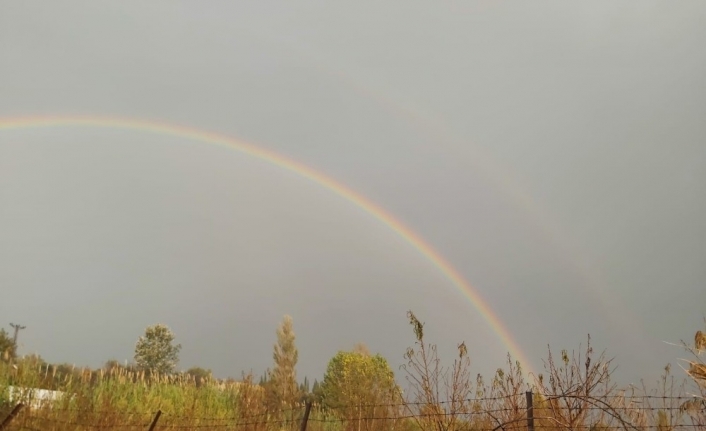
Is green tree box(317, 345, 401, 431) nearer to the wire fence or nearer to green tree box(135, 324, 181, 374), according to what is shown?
the wire fence

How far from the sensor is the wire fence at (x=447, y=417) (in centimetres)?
551

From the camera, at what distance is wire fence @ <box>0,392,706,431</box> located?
5.51 m

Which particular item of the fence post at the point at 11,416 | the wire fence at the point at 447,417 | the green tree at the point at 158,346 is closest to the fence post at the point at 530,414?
the wire fence at the point at 447,417

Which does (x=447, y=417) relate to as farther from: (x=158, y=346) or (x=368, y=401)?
(x=158, y=346)

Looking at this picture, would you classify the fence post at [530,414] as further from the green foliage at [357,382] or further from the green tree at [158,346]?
the green tree at [158,346]

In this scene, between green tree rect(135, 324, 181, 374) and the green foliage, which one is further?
green tree rect(135, 324, 181, 374)

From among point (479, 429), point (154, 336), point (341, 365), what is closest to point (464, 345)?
point (479, 429)

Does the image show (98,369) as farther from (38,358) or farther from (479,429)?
(479,429)

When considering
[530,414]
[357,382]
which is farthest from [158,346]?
[530,414]

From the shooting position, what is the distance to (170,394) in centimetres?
1045

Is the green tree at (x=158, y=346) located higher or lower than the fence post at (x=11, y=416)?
higher

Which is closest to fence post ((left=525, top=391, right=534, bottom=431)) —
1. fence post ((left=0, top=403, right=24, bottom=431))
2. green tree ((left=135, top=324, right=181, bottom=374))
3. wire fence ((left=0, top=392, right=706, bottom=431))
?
wire fence ((left=0, top=392, right=706, bottom=431))

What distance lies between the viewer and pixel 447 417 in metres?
6.57

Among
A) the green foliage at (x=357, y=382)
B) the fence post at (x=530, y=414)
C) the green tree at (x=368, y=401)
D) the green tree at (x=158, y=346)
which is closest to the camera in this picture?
the fence post at (x=530, y=414)
